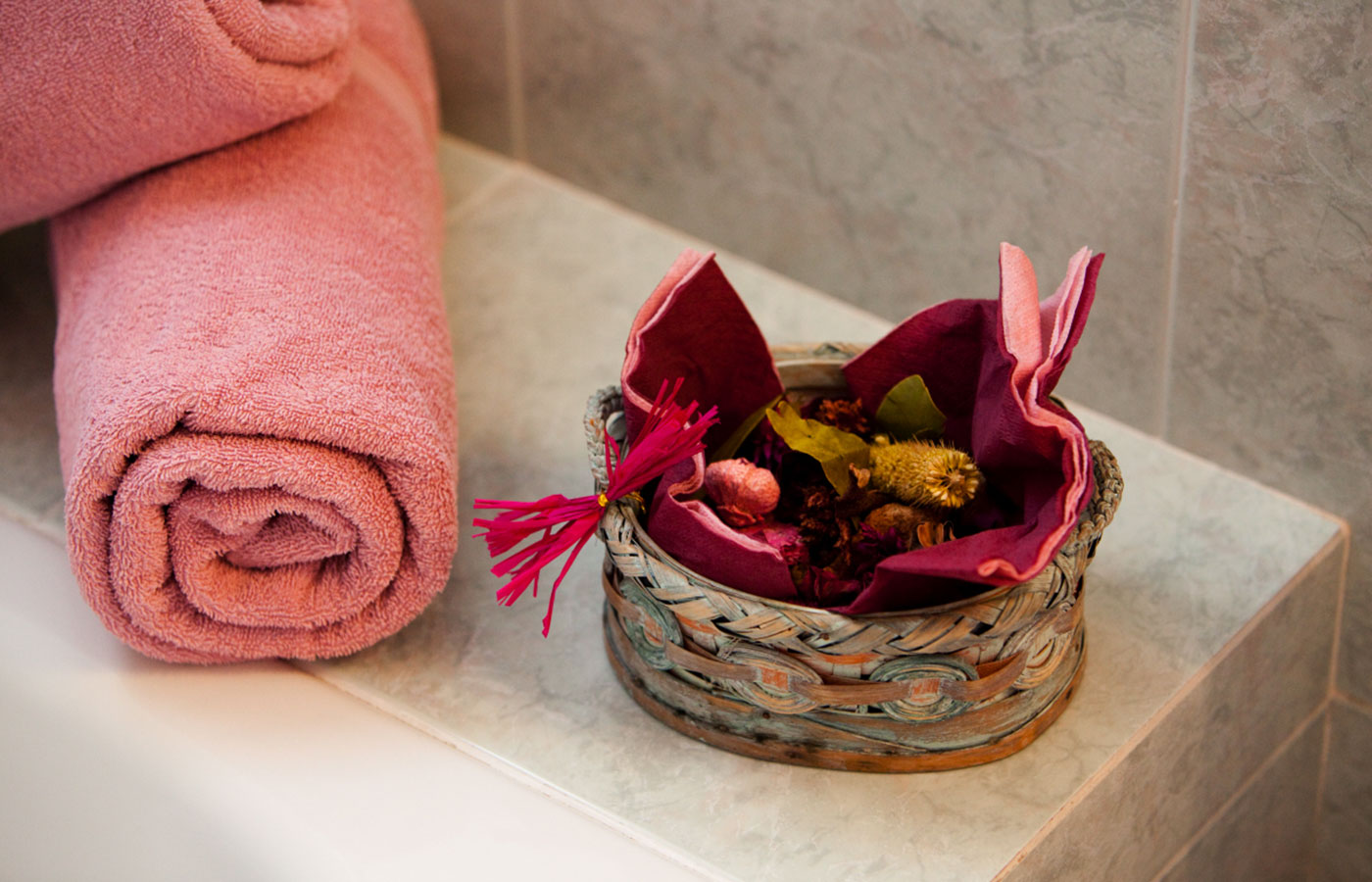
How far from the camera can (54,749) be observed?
65cm

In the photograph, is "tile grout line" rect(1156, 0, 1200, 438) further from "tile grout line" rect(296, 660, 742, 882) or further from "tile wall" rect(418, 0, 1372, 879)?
"tile grout line" rect(296, 660, 742, 882)

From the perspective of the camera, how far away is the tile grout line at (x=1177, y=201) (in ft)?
2.11

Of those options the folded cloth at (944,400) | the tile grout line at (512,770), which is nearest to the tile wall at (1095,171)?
the folded cloth at (944,400)

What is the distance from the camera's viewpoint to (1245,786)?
2.42 feet

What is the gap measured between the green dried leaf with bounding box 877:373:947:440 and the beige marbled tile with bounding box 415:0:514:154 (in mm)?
494

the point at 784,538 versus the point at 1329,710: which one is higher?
the point at 784,538

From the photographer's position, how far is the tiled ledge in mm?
585

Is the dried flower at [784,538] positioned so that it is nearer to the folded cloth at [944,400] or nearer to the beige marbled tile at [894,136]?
the folded cloth at [944,400]

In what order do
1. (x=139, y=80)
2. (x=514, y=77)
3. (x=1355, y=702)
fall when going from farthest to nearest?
(x=514, y=77) < (x=1355, y=702) < (x=139, y=80)

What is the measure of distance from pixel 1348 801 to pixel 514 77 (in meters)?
0.73

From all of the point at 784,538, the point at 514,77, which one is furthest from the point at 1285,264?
the point at 514,77

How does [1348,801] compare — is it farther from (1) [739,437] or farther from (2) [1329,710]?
(1) [739,437]

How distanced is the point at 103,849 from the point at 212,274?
280mm

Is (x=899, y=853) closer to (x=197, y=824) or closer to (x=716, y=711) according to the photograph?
(x=716, y=711)
